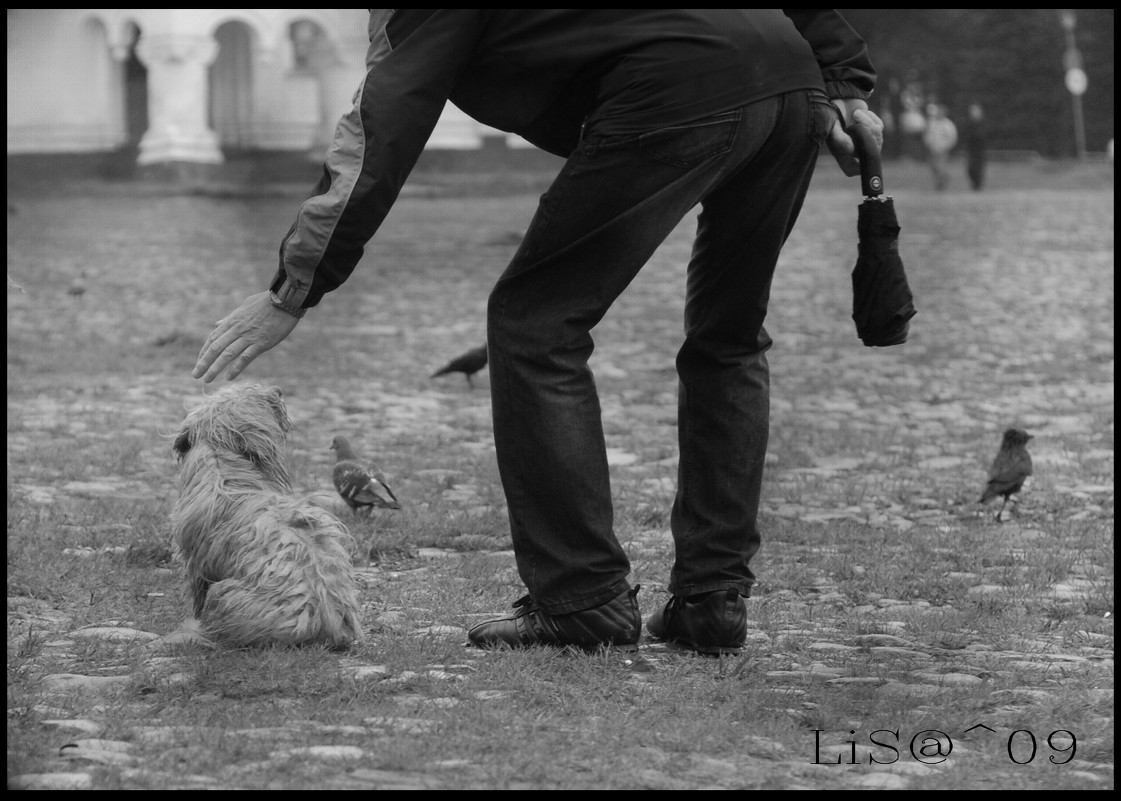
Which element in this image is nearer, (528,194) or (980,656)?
(980,656)

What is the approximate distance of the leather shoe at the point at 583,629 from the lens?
4.71 meters

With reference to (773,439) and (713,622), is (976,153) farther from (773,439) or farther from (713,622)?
(713,622)

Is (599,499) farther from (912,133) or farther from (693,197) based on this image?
(912,133)

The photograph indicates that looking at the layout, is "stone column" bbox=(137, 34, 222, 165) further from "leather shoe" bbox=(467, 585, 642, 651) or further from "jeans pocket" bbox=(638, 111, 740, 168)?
"jeans pocket" bbox=(638, 111, 740, 168)

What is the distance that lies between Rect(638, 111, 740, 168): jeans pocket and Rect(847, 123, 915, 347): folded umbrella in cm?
50

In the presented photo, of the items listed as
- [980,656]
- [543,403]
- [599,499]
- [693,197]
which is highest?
[693,197]

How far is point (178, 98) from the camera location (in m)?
34.6

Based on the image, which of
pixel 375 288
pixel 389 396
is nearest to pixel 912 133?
pixel 375 288

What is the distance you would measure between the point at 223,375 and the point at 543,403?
0.87 meters

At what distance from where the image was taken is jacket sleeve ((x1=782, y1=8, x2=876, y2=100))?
4668 millimetres

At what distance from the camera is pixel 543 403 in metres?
4.57

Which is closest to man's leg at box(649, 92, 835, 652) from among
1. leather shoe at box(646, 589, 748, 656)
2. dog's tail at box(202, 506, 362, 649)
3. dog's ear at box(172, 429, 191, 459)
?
leather shoe at box(646, 589, 748, 656)

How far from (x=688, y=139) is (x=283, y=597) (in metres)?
1.71

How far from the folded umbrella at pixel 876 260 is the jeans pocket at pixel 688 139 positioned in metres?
0.50
